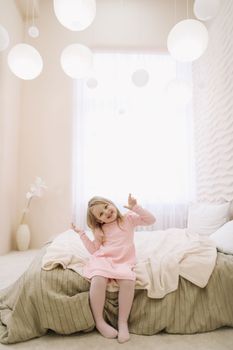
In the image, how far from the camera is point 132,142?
12.2ft

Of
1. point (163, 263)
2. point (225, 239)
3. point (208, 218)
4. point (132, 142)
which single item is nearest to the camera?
point (163, 263)

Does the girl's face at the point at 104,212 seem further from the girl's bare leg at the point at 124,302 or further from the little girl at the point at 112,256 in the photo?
the girl's bare leg at the point at 124,302

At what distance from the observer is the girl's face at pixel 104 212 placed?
158 centimetres

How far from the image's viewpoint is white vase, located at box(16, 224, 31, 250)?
3.41 m

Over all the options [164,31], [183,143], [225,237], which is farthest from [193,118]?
[225,237]

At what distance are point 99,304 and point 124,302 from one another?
0.38ft

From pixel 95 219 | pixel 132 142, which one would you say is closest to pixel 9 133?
pixel 132 142

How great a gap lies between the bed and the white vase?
6.67 ft

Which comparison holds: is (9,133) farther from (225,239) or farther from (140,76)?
(225,239)

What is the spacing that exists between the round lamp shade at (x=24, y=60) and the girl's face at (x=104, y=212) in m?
1.39

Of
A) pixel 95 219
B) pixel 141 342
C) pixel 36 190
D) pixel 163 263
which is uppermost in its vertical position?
pixel 36 190

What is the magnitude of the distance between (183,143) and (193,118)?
0.35m

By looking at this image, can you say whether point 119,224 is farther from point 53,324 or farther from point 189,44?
point 189,44

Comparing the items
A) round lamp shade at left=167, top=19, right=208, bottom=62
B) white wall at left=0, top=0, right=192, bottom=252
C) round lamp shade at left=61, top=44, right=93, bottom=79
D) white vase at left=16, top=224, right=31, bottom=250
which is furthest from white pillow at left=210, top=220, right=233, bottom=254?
white vase at left=16, top=224, right=31, bottom=250
